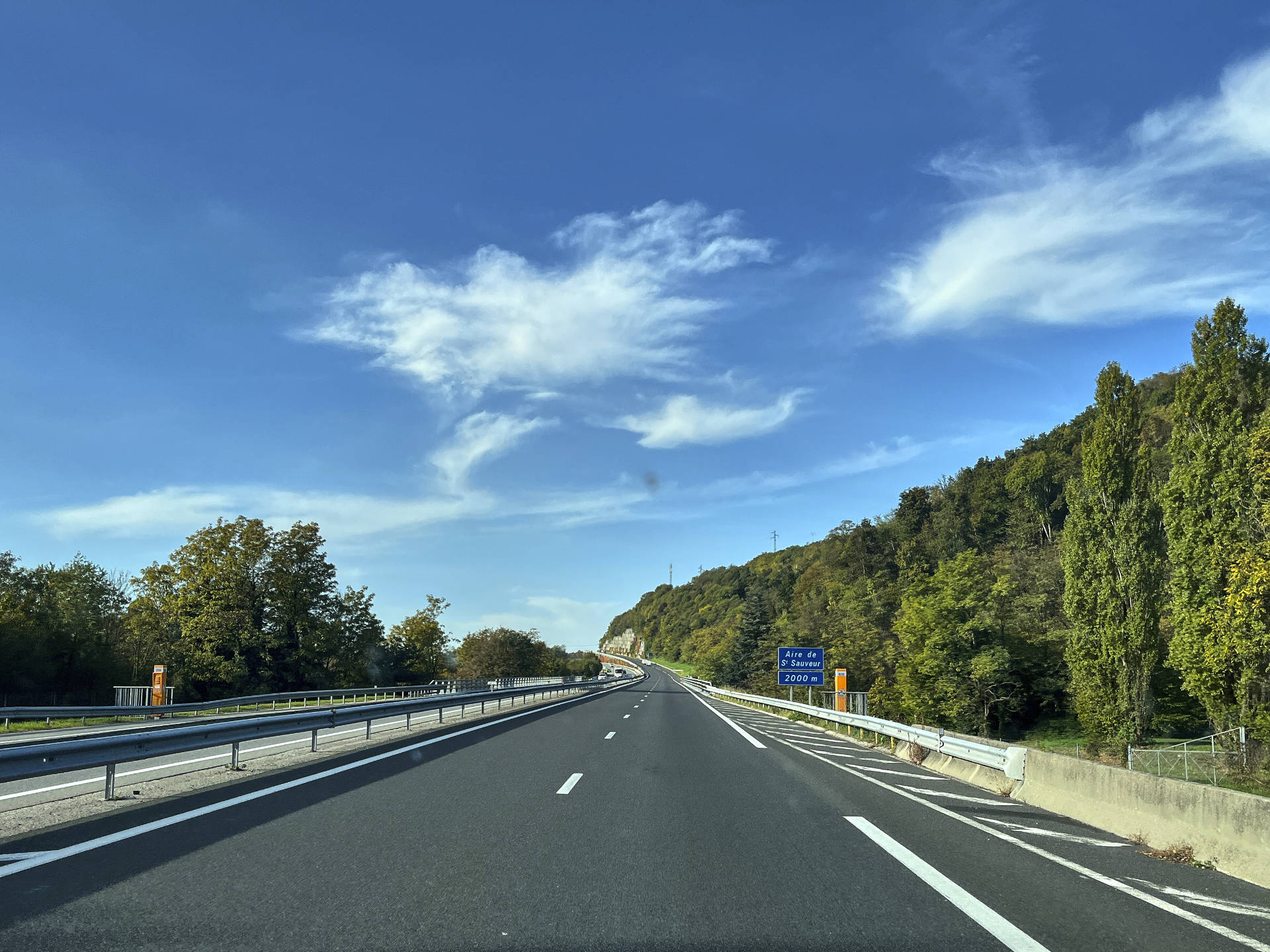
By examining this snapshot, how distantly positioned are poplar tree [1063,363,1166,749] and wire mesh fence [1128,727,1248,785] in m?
4.68

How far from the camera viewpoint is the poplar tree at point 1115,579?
4475 centimetres

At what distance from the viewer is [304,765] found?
14.0 meters

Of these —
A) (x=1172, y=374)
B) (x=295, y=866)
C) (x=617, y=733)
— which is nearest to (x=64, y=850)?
(x=295, y=866)

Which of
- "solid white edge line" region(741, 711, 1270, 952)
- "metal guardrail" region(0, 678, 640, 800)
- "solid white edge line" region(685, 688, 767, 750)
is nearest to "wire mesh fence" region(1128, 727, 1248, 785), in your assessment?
"solid white edge line" region(685, 688, 767, 750)

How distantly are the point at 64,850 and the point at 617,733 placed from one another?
1633 cm

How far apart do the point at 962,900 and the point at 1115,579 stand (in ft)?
154

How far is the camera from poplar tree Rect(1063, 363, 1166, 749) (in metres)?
44.8

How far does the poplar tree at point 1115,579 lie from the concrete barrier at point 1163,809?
39.4 m

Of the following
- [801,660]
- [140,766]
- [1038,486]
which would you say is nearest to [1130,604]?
[801,660]

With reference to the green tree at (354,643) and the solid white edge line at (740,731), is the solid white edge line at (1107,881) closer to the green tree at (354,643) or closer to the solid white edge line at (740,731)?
the solid white edge line at (740,731)

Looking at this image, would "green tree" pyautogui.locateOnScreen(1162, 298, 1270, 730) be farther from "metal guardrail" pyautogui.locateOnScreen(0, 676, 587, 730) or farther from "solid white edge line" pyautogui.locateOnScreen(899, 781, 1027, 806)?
"metal guardrail" pyautogui.locateOnScreen(0, 676, 587, 730)

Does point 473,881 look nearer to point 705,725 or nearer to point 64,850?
point 64,850

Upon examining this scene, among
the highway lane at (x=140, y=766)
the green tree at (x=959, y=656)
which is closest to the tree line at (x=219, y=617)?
the highway lane at (x=140, y=766)

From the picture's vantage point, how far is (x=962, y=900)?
6020 mm
